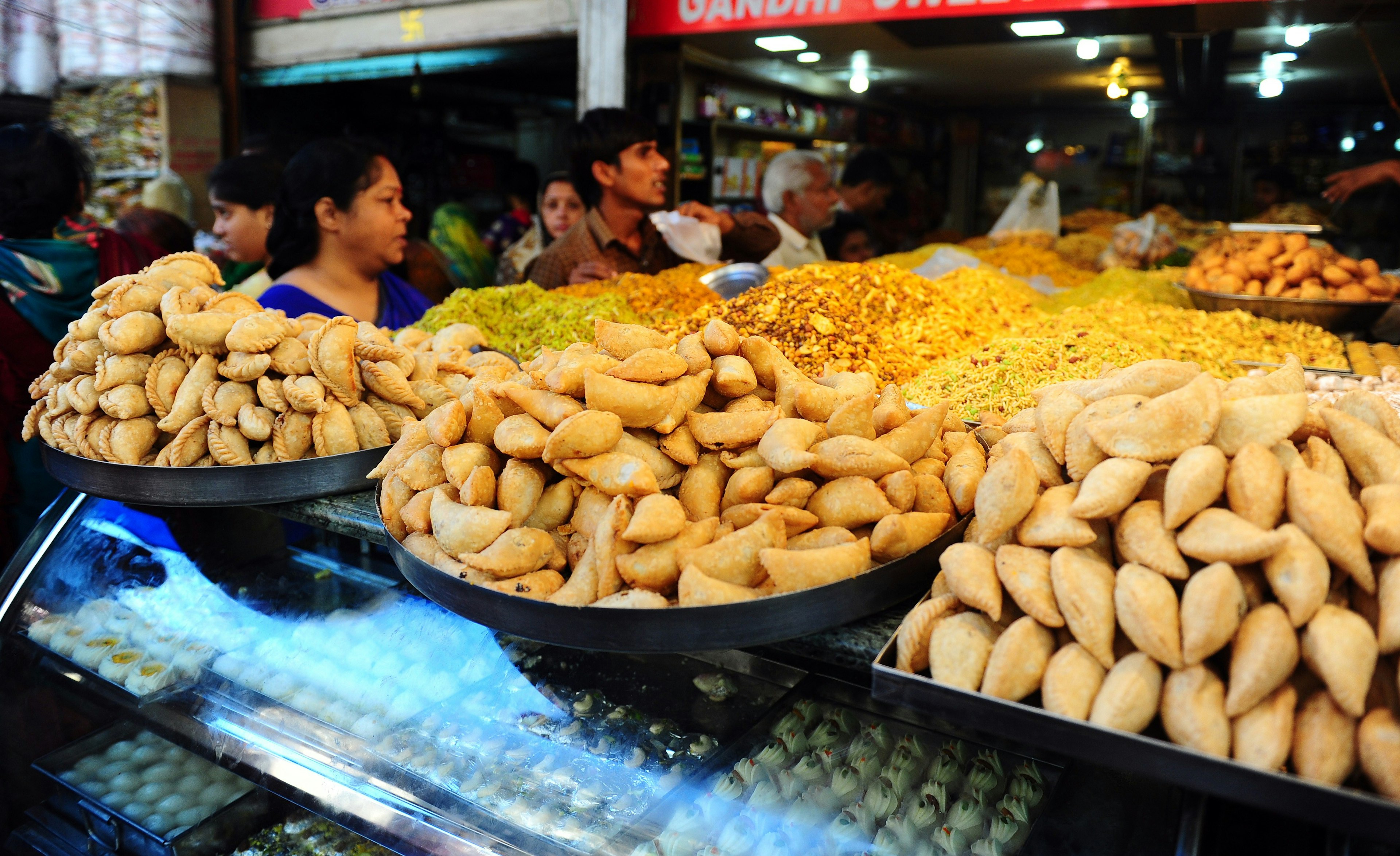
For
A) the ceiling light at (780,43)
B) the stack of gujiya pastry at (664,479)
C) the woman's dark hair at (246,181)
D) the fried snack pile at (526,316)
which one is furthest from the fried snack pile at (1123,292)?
the woman's dark hair at (246,181)

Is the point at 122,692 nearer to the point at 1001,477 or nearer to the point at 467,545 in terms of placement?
the point at 467,545

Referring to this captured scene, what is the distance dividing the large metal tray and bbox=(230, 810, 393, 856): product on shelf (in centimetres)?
104

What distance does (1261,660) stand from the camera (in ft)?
2.53

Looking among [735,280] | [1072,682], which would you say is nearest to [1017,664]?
[1072,682]

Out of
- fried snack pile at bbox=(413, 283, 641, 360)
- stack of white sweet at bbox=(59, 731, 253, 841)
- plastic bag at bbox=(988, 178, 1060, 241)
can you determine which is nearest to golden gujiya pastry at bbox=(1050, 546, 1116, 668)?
stack of white sweet at bbox=(59, 731, 253, 841)

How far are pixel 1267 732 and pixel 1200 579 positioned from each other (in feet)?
0.46

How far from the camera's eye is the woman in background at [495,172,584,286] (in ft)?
16.0

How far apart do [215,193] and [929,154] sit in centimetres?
692

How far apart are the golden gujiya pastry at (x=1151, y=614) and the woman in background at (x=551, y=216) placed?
417 cm

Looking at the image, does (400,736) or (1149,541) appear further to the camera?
(400,736)

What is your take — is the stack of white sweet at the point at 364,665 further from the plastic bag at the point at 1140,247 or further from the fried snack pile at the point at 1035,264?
the plastic bag at the point at 1140,247

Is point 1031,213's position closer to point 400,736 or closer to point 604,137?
point 604,137

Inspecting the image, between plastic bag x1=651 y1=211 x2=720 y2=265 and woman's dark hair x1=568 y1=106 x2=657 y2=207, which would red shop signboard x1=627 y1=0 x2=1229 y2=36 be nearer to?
woman's dark hair x1=568 y1=106 x2=657 y2=207

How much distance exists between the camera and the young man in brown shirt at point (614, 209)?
364 centimetres
